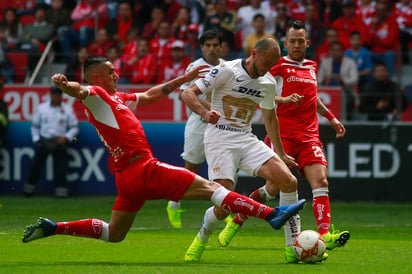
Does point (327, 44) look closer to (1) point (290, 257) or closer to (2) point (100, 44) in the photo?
(2) point (100, 44)

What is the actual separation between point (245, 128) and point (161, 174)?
4.14 feet

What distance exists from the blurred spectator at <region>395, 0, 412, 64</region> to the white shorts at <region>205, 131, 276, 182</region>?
429 inches

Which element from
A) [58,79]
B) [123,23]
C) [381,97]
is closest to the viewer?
[58,79]

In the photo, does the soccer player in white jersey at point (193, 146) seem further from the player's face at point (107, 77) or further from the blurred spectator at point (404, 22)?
the blurred spectator at point (404, 22)

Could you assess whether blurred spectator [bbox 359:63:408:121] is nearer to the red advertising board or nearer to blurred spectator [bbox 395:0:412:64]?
the red advertising board

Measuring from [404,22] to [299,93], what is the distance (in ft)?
33.6

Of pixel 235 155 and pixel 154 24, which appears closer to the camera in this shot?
pixel 235 155

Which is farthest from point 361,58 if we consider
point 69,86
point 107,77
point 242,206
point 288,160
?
point 69,86

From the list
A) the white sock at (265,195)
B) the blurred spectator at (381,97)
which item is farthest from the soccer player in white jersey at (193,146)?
the blurred spectator at (381,97)

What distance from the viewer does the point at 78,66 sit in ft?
65.7

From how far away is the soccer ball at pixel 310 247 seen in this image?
28.1 ft

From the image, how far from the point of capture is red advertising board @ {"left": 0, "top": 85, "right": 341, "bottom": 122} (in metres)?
17.7

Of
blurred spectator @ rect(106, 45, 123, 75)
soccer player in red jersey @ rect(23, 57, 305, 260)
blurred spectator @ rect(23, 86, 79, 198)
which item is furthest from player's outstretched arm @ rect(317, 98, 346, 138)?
blurred spectator @ rect(106, 45, 123, 75)

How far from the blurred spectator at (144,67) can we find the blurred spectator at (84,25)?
241cm
